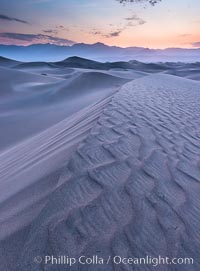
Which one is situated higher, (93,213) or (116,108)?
(93,213)

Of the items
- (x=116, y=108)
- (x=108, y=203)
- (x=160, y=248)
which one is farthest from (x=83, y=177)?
(x=116, y=108)

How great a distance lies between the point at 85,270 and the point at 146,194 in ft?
1.75

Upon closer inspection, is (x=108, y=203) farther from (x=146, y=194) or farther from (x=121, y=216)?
(x=146, y=194)

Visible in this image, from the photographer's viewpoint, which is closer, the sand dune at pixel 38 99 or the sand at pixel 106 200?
the sand at pixel 106 200

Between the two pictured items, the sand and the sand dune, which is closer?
the sand

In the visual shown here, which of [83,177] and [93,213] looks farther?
[83,177]

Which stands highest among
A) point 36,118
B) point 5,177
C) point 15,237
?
point 15,237

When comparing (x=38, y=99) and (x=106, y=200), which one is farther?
(x=38, y=99)

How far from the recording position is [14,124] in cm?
553

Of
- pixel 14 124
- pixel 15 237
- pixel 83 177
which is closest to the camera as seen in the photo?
pixel 15 237

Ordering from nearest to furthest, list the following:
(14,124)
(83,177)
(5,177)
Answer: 1. (83,177)
2. (5,177)
3. (14,124)

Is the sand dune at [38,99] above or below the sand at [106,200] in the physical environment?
below

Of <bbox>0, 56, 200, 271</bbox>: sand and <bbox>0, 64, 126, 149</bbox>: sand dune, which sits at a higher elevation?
<bbox>0, 56, 200, 271</bbox>: sand

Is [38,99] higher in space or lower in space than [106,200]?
lower
